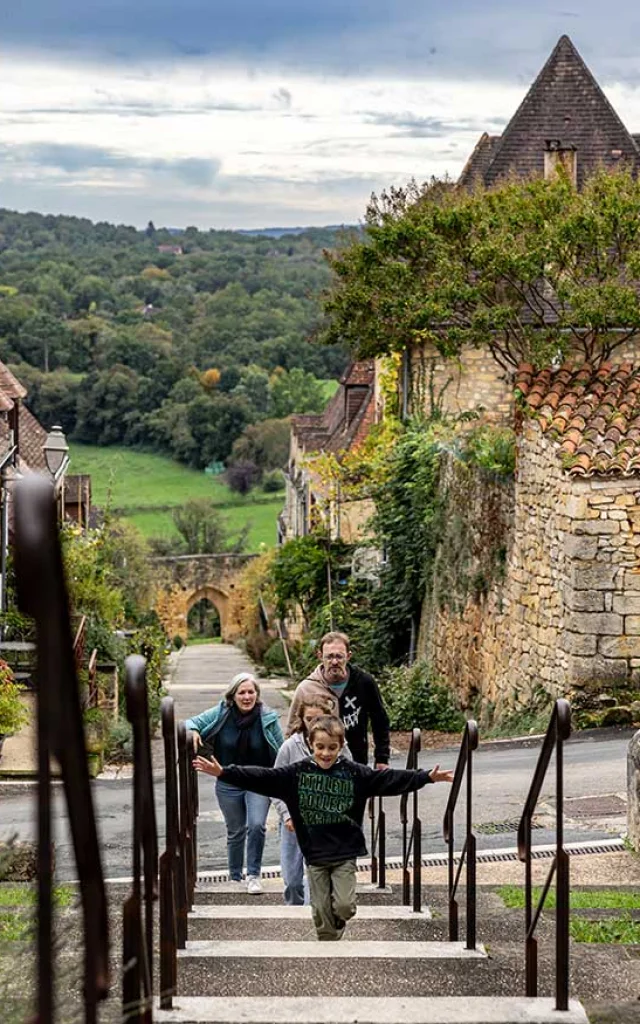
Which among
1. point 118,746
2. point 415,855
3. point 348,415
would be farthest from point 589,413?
point 348,415

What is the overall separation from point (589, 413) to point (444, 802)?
16.0ft

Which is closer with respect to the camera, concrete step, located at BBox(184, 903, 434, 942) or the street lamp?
concrete step, located at BBox(184, 903, 434, 942)

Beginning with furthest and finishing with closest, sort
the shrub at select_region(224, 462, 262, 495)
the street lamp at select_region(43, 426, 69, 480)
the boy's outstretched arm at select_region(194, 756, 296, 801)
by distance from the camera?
the shrub at select_region(224, 462, 262, 495) → the street lamp at select_region(43, 426, 69, 480) → the boy's outstretched arm at select_region(194, 756, 296, 801)

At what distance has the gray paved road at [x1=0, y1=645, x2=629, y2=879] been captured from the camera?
10336 mm

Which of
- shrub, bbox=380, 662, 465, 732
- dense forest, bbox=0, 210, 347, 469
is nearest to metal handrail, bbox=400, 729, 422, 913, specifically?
shrub, bbox=380, 662, 465, 732

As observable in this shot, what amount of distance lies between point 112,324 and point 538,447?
96550 mm

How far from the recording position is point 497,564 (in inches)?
696

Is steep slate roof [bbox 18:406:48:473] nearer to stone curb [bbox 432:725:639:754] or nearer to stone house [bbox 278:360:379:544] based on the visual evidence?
stone house [bbox 278:360:379:544]

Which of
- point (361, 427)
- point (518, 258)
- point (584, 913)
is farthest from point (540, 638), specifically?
point (361, 427)

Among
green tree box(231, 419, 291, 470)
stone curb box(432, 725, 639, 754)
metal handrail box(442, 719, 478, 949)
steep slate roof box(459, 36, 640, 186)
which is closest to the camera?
metal handrail box(442, 719, 478, 949)

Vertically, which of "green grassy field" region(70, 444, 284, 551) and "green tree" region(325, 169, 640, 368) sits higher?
"green tree" region(325, 169, 640, 368)

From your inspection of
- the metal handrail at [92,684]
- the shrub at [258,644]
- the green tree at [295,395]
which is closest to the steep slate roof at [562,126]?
the metal handrail at [92,684]

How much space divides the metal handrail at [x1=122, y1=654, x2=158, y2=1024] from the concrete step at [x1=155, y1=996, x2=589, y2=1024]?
0.41 meters

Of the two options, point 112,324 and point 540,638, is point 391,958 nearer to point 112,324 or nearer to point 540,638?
point 540,638
